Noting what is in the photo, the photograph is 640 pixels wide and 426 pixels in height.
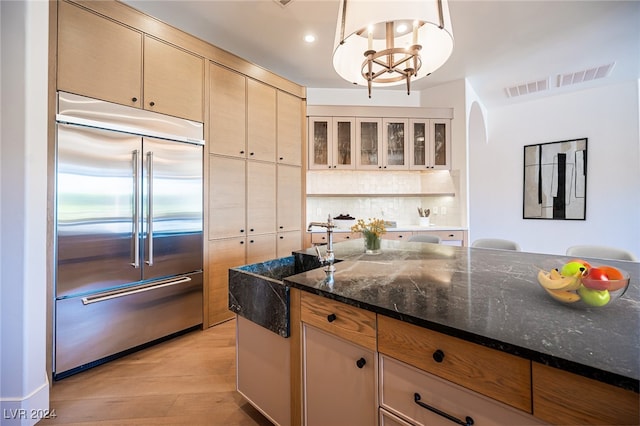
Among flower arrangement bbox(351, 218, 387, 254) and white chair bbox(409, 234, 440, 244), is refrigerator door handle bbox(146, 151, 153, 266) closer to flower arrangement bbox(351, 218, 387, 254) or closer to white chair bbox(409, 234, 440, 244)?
flower arrangement bbox(351, 218, 387, 254)

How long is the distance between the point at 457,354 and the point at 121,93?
283cm

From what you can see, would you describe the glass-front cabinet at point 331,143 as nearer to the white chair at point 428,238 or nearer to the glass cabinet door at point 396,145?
the glass cabinet door at point 396,145

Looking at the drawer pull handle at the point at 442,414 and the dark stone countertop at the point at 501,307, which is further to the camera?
the drawer pull handle at the point at 442,414

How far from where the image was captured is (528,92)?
4211mm

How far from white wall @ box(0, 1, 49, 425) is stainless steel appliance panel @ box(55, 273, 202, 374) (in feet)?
1.30

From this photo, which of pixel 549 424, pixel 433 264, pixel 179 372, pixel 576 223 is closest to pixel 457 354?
pixel 549 424

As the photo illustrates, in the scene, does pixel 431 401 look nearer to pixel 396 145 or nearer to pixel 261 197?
pixel 261 197

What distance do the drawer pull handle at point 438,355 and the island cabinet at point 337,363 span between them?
225mm

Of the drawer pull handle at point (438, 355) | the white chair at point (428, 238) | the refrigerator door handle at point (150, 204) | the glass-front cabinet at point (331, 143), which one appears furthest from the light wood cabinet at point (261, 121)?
the drawer pull handle at point (438, 355)

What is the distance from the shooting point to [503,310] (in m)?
0.92

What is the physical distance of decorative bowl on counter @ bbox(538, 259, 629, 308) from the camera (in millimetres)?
844

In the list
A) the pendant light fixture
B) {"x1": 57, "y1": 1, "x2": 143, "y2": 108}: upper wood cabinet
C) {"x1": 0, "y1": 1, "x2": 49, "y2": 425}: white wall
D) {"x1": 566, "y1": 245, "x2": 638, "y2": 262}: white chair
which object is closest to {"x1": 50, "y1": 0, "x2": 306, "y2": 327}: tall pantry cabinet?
{"x1": 57, "y1": 1, "x2": 143, "y2": 108}: upper wood cabinet

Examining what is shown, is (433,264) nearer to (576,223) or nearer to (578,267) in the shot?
(578,267)

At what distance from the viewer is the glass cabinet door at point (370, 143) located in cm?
416
